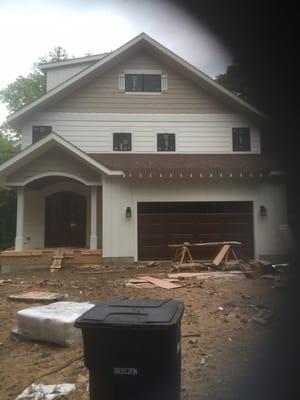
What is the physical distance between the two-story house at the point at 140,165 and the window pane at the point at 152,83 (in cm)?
4

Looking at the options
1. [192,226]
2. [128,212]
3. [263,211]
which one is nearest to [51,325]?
[128,212]

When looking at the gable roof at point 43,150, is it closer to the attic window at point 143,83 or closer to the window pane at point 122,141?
the window pane at point 122,141

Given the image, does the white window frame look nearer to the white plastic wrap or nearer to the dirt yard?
the dirt yard

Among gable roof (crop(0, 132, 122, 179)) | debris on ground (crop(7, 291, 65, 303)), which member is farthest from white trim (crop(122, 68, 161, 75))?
debris on ground (crop(7, 291, 65, 303))

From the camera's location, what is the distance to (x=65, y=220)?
46.7ft

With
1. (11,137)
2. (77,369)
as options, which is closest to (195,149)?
(77,369)

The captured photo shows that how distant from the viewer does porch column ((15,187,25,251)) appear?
498 inches

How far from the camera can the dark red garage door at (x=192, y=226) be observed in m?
13.2

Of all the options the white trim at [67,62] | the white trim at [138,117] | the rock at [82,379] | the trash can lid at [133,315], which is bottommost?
the rock at [82,379]

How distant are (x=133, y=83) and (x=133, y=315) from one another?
12.8 meters

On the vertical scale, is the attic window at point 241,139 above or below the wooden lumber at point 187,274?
above

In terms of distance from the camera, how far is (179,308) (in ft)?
9.77

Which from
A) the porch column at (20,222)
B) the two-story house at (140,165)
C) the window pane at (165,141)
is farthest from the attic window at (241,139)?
the porch column at (20,222)

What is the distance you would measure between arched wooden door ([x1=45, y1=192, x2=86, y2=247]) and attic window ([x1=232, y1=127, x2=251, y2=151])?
589 centimetres
